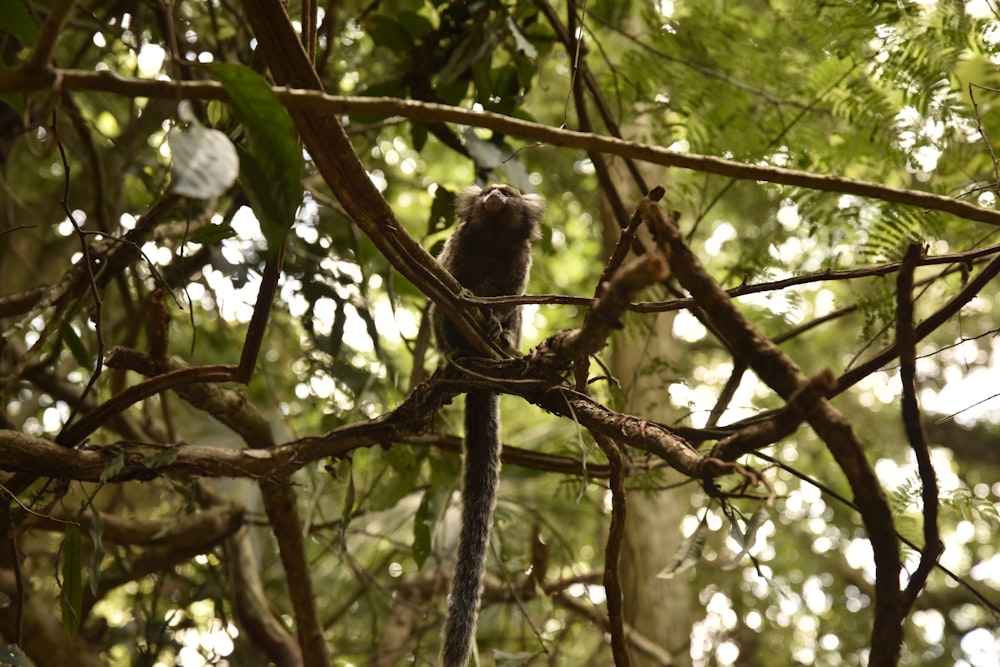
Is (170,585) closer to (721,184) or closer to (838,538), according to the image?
(721,184)

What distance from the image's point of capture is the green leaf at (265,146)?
4.75 feet

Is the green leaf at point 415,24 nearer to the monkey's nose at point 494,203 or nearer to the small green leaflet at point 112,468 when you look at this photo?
the monkey's nose at point 494,203

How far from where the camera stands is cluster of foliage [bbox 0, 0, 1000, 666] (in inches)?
60.2

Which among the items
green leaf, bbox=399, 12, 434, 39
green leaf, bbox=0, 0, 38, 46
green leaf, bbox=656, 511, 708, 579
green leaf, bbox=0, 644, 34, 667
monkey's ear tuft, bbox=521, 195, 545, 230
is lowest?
green leaf, bbox=0, 644, 34, 667

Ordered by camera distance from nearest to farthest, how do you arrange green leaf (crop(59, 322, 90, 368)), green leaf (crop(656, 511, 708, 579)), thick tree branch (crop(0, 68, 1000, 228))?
1. thick tree branch (crop(0, 68, 1000, 228))
2. green leaf (crop(656, 511, 708, 579))
3. green leaf (crop(59, 322, 90, 368))

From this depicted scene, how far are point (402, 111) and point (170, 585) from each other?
4.28 metres

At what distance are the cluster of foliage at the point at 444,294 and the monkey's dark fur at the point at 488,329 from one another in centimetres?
15

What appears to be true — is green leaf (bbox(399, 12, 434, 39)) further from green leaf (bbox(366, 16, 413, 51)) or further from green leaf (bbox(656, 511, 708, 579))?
green leaf (bbox(656, 511, 708, 579))

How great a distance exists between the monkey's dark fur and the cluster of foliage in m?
0.15

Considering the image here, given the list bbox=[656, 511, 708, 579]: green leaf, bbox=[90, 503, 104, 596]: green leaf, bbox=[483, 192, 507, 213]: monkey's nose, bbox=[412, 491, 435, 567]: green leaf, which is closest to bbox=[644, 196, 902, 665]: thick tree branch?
bbox=[656, 511, 708, 579]: green leaf

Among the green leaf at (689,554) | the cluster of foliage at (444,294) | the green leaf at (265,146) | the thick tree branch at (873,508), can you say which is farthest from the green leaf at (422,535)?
the thick tree branch at (873,508)

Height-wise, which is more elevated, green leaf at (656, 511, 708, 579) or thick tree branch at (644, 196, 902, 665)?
green leaf at (656, 511, 708, 579)

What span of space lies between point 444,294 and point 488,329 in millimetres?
660

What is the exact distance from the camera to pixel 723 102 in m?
3.66
